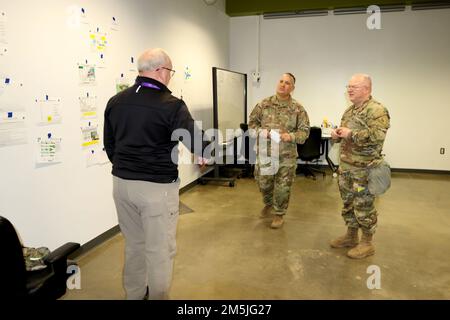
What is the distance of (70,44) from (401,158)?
18.9ft

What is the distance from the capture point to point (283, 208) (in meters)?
3.68

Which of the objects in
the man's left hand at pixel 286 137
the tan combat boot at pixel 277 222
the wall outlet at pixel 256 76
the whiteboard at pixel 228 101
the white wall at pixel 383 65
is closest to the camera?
the man's left hand at pixel 286 137

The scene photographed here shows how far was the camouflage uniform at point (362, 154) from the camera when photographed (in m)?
2.76

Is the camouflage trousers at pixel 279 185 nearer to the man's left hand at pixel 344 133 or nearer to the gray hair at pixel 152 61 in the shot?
the man's left hand at pixel 344 133

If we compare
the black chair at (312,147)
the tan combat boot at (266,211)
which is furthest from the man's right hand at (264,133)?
the black chair at (312,147)

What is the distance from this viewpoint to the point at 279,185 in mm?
3568

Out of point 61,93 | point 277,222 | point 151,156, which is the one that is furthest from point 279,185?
point 61,93

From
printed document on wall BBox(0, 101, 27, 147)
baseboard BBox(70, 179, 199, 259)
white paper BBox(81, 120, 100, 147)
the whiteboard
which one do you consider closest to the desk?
the whiteboard

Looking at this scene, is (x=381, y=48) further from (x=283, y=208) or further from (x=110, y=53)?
(x=110, y=53)

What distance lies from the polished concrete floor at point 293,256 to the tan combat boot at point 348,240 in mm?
77

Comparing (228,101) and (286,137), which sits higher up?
(228,101)

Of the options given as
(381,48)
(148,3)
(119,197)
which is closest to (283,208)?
(119,197)

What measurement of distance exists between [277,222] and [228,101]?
7.98ft

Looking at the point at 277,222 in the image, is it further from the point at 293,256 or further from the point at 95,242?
the point at 95,242
